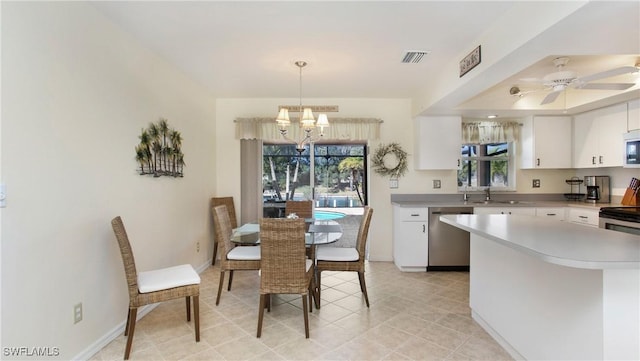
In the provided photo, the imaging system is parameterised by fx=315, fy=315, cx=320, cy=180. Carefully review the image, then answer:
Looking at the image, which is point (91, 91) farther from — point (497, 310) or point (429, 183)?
point (429, 183)

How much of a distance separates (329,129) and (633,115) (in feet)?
11.7

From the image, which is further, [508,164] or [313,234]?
[508,164]

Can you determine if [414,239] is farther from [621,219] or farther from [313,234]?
[621,219]

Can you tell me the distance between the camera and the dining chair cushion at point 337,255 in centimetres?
300

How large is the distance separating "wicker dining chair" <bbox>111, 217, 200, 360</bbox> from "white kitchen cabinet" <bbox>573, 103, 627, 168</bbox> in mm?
4793

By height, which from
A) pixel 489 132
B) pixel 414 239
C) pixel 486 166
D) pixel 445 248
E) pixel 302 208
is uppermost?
pixel 489 132

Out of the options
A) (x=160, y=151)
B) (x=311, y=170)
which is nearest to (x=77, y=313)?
(x=160, y=151)

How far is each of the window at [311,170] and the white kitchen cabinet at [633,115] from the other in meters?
3.12

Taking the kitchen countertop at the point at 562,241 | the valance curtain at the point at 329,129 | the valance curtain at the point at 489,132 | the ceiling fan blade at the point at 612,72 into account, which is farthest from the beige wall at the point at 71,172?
the valance curtain at the point at 489,132

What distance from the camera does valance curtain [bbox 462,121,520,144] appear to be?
4.65 meters

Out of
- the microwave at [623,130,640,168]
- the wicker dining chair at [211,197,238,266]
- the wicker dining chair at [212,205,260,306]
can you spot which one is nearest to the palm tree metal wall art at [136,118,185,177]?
the wicker dining chair at [212,205,260,306]

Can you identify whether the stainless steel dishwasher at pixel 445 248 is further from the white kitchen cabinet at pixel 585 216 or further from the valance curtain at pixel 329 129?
the valance curtain at pixel 329 129

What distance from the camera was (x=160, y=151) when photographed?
3.11 metres

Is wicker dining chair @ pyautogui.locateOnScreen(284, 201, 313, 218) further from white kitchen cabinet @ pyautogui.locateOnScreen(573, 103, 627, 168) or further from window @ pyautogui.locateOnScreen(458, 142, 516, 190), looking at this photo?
white kitchen cabinet @ pyautogui.locateOnScreen(573, 103, 627, 168)
